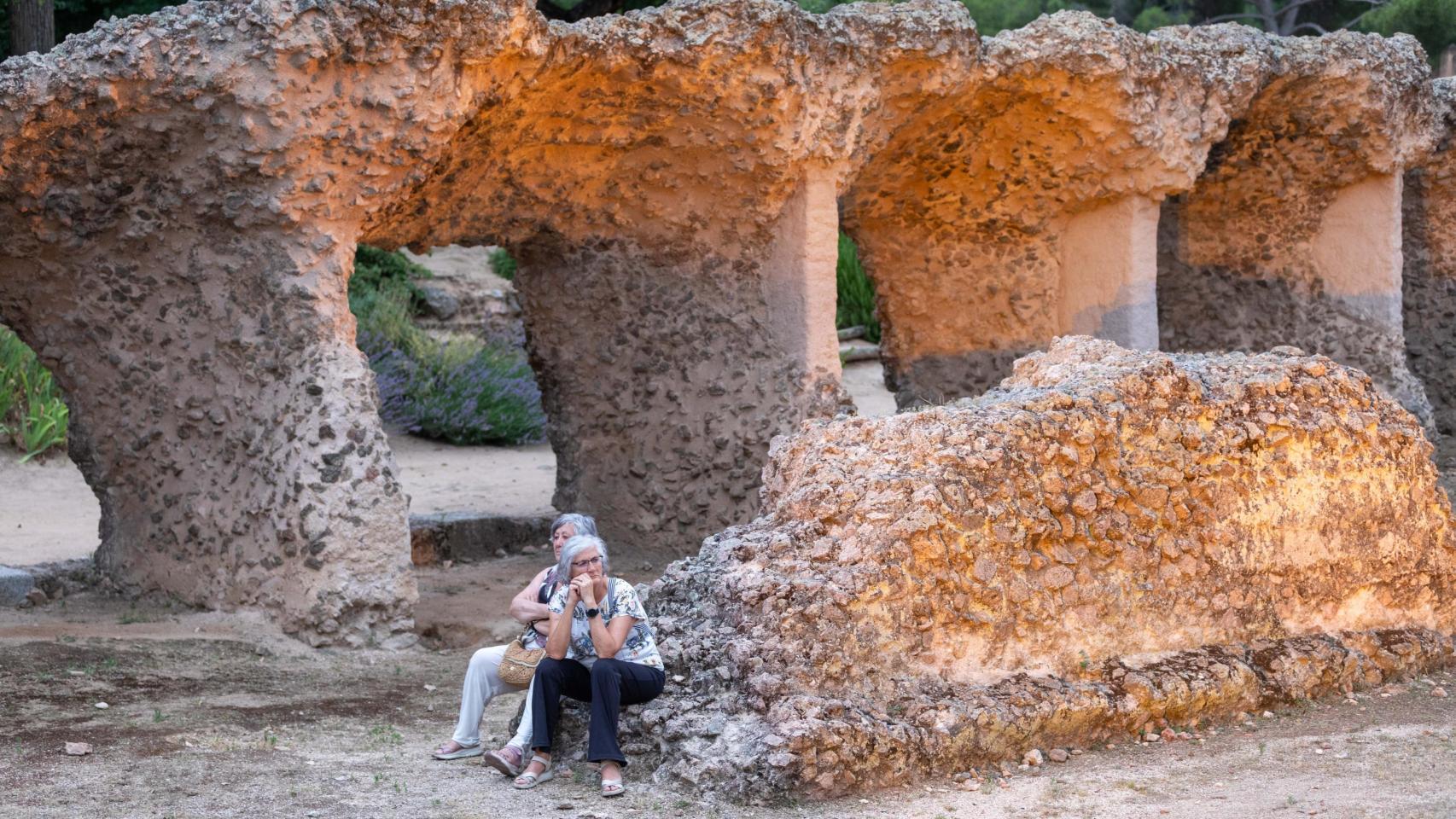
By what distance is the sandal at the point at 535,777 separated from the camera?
14.3 ft

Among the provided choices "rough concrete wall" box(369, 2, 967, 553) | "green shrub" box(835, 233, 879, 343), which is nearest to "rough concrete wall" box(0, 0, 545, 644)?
"rough concrete wall" box(369, 2, 967, 553)

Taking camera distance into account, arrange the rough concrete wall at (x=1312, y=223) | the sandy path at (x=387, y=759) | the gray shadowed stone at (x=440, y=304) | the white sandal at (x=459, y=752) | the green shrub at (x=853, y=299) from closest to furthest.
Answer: the sandy path at (x=387, y=759) < the white sandal at (x=459, y=752) < the rough concrete wall at (x=1312, y=223) < the gray shadowed stone at (x=440, y=304) < the green shrub at (x=853, y=299)

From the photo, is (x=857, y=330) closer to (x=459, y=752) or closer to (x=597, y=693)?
(x=459, y=752)

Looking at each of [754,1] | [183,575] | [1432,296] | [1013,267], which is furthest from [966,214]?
[183,575]

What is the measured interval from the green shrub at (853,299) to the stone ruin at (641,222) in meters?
6.13

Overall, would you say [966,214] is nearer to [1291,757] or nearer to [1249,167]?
[1249,167]

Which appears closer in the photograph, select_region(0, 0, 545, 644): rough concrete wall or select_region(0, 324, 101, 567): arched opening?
select_region(0, 0, 545, 644): rough concrete wall

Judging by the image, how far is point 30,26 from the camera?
10.2 meters

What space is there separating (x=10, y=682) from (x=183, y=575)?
1.26 meters

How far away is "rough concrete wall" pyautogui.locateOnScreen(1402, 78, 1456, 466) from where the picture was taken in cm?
1127

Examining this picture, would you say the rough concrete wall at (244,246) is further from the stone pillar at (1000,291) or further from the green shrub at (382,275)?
the green shrub at (382,275)

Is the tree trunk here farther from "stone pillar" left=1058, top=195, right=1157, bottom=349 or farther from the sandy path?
"stone pillar" left=1058, top=195, right=1157, bottom=349

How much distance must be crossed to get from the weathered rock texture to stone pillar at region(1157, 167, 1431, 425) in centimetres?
480

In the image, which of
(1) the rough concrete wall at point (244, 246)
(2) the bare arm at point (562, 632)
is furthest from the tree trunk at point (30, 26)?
(2) the bare arm at point (562, 632)
